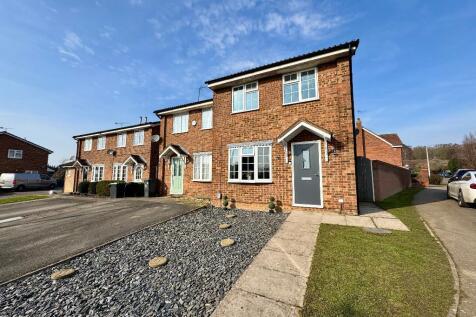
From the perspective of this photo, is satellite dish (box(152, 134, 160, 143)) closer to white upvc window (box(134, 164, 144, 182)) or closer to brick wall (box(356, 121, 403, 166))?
white upvc window (box(134, 164, 144, 182))

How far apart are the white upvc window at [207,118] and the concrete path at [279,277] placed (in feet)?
32.0

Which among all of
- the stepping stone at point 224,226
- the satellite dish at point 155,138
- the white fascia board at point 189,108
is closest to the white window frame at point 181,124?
the white fascia board at point 189,108

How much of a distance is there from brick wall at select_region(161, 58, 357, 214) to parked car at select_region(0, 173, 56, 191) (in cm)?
2788

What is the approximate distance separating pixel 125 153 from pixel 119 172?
1974 mm

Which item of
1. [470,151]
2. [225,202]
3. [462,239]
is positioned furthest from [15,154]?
[470,151]

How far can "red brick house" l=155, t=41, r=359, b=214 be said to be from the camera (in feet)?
27.3

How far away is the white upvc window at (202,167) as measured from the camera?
14.2m

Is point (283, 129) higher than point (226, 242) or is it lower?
higher

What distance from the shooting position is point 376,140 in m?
27.4

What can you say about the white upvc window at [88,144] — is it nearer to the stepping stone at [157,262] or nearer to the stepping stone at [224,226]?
the stepping stone at [224,226]

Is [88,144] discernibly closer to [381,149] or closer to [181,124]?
[181,124]

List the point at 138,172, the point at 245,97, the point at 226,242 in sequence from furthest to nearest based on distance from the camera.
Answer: the point at 138,172, the point at 245,97, the point at 226,242

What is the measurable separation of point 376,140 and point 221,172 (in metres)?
25.6

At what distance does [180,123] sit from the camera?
16.2m
